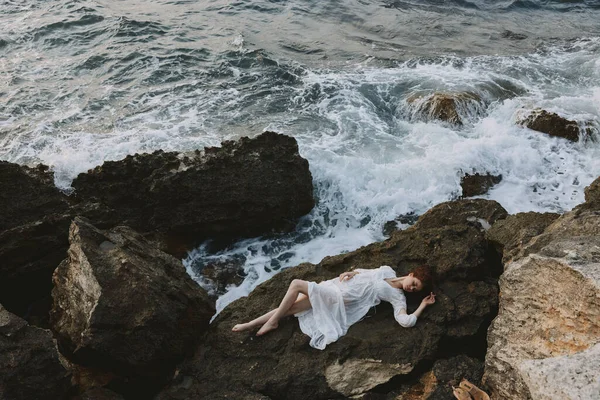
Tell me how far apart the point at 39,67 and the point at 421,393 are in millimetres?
16703

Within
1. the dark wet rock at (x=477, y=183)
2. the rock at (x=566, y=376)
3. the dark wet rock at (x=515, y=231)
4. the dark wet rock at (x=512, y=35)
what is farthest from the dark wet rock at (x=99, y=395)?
the dark wet rock at (x=512, y=35)

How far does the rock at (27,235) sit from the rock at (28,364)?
2.28 meters

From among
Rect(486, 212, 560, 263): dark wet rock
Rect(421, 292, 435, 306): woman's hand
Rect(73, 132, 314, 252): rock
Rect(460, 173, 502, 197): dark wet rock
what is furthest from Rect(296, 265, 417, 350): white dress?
Rect(460, 173, 502, 197): dark wet rock

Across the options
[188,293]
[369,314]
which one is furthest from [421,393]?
[188,293]

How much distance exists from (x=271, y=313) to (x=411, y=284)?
6.18ft

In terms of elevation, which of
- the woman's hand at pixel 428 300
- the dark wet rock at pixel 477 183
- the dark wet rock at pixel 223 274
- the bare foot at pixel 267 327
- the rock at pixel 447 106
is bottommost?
the dark wet rock at pixel 223 274

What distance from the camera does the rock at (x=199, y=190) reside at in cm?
897

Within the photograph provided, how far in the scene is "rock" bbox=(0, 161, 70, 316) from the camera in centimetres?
742

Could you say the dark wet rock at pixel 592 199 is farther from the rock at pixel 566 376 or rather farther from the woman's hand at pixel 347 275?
the rock at pixel 566 376

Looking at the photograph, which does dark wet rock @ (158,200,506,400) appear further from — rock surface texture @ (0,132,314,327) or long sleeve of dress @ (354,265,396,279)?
rock surface texture @ (0,132,314,327)

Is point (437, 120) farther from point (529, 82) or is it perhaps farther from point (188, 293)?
point (188, 293)

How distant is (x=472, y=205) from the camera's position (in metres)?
8.55

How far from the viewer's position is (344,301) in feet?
21.0

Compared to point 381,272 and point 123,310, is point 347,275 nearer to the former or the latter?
point 381,272
